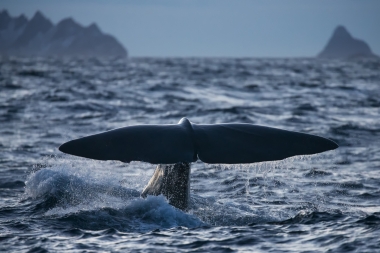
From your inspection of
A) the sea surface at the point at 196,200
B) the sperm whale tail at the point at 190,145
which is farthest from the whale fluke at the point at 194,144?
the sea surface at the point at 196,200

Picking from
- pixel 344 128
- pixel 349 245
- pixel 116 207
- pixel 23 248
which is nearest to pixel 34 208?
pixel 116 207

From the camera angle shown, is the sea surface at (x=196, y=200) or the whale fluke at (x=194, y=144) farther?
the sea surface at (x=196, y=200)

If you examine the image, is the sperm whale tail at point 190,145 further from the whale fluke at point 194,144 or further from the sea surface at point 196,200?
the sea surface at point 196,200

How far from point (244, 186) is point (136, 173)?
5.96 feet

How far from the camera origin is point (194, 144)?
5656 mm

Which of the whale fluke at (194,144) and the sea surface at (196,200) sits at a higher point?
the whale fluke at (194,144)

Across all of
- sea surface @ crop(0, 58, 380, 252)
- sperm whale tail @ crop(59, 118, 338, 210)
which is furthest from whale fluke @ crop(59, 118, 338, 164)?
sea surface @ crop(0, 58, 380, 252)

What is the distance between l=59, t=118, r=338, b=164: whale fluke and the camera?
5.43 metres

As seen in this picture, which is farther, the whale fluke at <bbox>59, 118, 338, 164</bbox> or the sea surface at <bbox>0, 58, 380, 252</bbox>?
the sea surface at <bbox>0, 58, 380, 252</bbox>

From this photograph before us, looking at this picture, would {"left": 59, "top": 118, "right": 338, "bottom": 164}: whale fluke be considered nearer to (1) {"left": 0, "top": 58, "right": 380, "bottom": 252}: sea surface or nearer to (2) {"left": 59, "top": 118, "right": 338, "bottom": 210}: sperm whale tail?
(2) {"left": 59, "top": 118, "right": 338, "bottom": 210}: sperm whale tail

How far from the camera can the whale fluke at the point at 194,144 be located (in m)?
5.43

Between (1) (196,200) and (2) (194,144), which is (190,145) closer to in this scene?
(2) (194,144)

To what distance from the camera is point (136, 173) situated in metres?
10.1

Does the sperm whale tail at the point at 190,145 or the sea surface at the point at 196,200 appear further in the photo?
the sea surface at the point at 196,200
